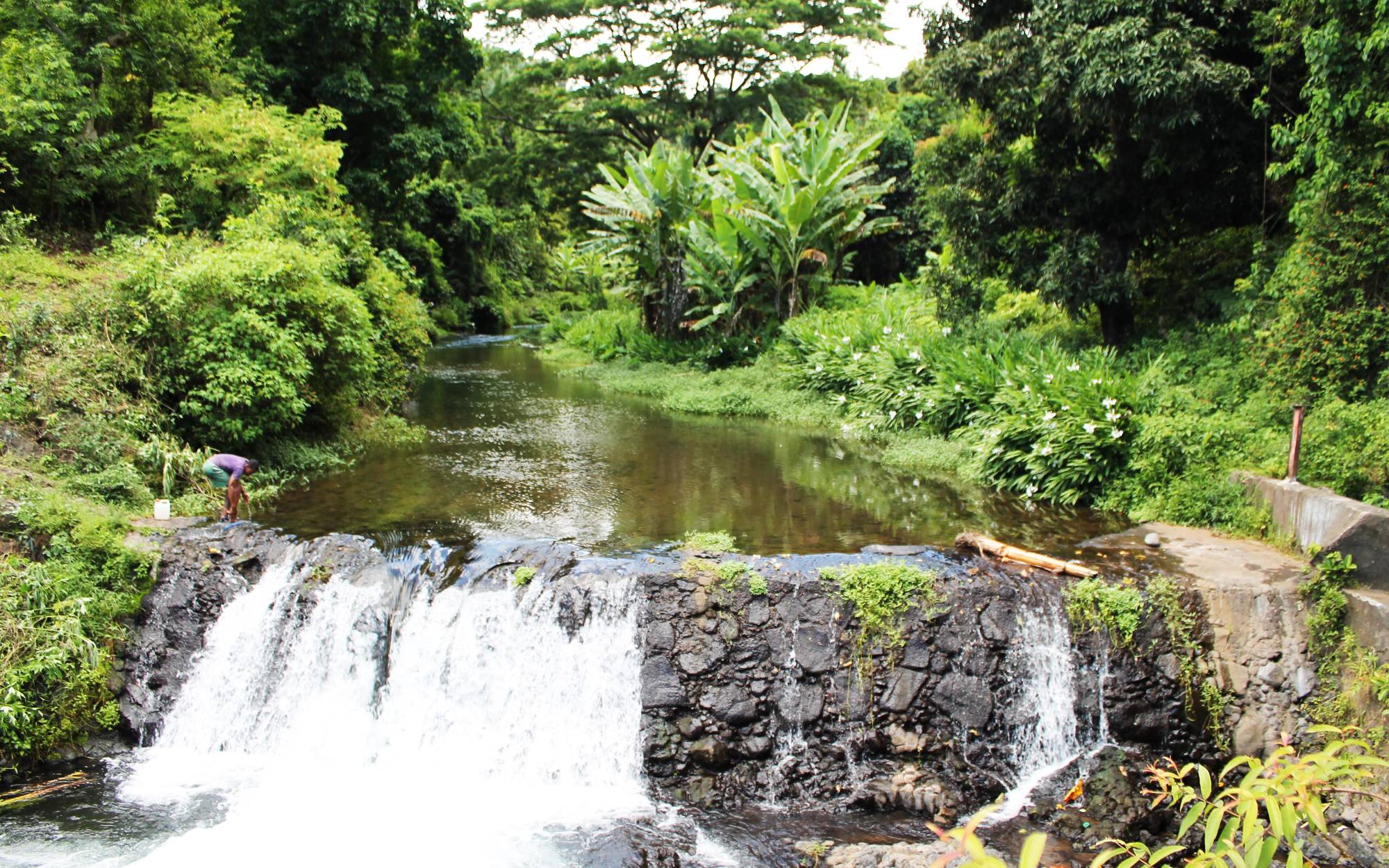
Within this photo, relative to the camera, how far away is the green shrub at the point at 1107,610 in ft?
23.4

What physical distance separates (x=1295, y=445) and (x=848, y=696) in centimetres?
438

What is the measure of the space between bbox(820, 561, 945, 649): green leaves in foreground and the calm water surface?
3.65 ft

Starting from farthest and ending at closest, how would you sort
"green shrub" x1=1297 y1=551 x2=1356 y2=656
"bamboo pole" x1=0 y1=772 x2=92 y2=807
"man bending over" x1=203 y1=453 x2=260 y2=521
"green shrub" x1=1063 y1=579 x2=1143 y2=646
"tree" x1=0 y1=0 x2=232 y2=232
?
"tree" x1=0 y1=0 x2=232 y2=232 < "man bending over" x1=203 y1=453 x2=260 y2=521 < "green shrub" x1=1063 y1=579 x2=1143 y2=646 < "green shrub" x1=1297 y1=551 x2=1356 y2=656 < "bamboo pole" x1=0 y1=772 x2=92 y2=807

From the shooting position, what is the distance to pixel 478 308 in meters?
36.5

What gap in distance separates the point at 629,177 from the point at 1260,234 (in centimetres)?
1374

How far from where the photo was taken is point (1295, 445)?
7785 mm

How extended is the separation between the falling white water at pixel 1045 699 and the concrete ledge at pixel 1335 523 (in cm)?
214

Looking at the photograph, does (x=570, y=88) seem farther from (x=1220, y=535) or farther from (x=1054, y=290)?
(x=1220, y=535)

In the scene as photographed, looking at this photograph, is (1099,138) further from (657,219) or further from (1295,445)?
(657,219)

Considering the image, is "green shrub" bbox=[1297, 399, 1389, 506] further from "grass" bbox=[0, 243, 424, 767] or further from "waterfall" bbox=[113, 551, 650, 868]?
"grass" bbox=[0, 243, 424, 767]

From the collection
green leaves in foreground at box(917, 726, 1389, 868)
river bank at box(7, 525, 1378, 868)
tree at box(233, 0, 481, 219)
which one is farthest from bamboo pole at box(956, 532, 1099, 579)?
tree at box(233, 0, 481, 219)

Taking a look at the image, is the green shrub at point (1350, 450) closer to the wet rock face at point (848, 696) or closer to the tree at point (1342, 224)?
the tree at point (1342, 224)

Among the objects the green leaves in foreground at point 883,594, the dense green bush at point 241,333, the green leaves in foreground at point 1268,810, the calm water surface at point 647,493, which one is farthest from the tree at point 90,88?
the green leaves in foreground at point 1268,810

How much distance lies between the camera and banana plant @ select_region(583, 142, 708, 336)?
68.3 ft
